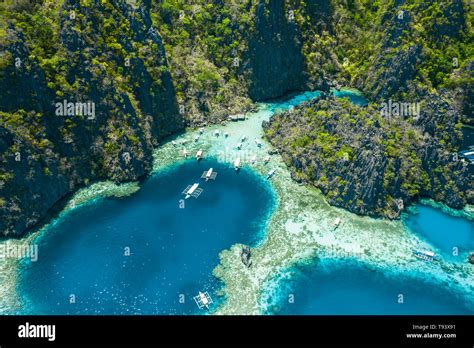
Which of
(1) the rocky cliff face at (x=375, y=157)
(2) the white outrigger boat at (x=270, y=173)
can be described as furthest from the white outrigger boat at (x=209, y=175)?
(1) the rocky cliff face at (x=375, y=157)

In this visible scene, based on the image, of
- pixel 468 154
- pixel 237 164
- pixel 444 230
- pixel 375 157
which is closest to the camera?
pixel 444 230

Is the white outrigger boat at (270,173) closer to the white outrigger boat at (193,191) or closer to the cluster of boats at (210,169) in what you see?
the cluster of boats at (210,169)

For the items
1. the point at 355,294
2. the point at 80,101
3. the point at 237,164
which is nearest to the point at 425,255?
the point at 355,294

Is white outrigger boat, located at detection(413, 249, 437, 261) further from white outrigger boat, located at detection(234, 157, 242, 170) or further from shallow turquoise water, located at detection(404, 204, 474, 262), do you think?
white outrigger boat, located at detection(234, 157, 242, 170)

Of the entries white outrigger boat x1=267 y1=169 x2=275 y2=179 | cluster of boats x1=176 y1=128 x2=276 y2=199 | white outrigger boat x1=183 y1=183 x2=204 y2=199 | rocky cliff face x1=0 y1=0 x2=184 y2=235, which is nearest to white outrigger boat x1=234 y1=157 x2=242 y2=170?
cluster of boats x1=176 y1=128 x2=276 y2=199

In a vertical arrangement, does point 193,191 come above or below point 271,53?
below

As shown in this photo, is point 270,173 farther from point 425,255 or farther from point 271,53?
point 271,53

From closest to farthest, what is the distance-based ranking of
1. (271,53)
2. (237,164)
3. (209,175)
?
(209,175) → (237,164) → (271,53)
